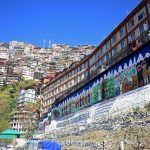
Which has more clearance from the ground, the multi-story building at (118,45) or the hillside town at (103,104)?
the multi-story building at (118,45)

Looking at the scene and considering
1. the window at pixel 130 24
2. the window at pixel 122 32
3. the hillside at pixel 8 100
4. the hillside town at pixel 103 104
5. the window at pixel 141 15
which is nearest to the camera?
the hillside town at pixel 103 104

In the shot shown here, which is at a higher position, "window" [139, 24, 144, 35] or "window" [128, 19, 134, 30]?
"window" [128, 19, 134, 30]

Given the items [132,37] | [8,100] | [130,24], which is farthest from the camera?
[8,100]

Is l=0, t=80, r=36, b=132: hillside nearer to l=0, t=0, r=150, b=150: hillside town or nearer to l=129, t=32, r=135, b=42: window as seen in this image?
l=0, t=0, r=150, b=150: hillside town

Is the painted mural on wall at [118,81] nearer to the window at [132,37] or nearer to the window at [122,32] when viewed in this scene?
the window at [132,37]

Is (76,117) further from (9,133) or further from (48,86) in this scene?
(48,86)

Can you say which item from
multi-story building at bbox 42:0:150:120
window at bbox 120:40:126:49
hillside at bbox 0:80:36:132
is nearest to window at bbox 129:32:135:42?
multi-story building at bbox 42:0:150:120

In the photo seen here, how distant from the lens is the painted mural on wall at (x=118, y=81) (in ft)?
99.9

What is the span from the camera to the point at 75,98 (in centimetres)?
5056

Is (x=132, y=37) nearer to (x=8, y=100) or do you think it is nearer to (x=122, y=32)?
(x=122, y=32)

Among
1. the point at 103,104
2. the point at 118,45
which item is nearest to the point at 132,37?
the point at 118,45

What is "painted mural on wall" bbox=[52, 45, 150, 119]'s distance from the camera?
30.4m

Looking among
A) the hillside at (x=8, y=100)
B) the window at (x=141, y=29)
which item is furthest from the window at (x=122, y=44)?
the hillside at (x=8, y=100)

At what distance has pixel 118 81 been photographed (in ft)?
115
